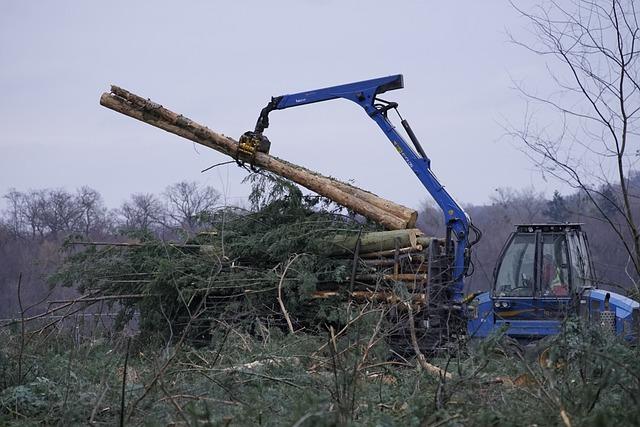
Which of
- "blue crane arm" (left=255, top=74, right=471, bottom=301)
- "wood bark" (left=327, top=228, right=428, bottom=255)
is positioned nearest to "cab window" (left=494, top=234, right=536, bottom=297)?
"blue crane arm" (left=255, top=74, right=471, bottom=301)

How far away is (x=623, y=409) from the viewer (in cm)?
445

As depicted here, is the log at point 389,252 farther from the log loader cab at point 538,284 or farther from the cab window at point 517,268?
the cab window at point 517,268

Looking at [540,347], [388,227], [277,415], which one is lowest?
[277,415]

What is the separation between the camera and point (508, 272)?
10.9 m

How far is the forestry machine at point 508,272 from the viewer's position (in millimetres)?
10180

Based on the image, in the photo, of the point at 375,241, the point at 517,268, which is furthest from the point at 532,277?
the point at 375,241

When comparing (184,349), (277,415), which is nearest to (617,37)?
(277,415)

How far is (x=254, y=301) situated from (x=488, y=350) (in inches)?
201

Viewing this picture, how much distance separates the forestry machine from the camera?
10180mm

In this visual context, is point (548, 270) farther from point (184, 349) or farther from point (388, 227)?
point (184, 349)

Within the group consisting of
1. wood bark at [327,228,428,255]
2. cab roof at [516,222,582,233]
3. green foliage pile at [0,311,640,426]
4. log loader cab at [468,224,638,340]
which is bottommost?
green foliage pile at [0,311,640,426]

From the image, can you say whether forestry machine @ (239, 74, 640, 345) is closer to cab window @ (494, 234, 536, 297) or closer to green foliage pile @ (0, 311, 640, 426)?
cab window @ (494, 234, 536, 297)

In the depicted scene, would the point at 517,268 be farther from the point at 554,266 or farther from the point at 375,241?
the point at 375,241

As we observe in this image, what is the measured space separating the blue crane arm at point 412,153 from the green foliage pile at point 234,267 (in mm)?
987
